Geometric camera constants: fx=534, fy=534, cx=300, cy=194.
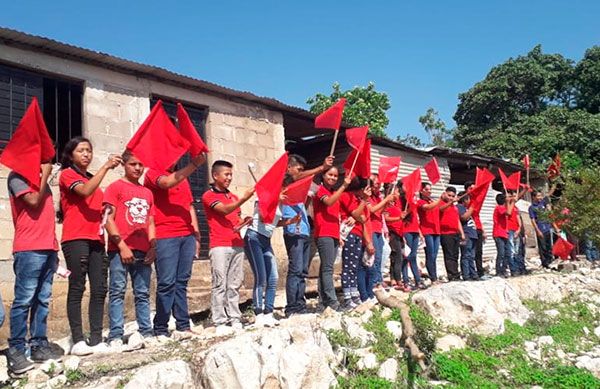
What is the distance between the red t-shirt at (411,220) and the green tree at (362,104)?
16.3 m

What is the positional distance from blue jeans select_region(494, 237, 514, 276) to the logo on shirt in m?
6.69

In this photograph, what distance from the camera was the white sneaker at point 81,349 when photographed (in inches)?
157

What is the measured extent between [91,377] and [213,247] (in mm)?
1662

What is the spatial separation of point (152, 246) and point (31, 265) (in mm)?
1003

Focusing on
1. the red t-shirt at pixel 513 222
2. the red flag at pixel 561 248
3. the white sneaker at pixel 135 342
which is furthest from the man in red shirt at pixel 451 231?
the white sneaker at pixel 135 342

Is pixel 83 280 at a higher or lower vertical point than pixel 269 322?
higher

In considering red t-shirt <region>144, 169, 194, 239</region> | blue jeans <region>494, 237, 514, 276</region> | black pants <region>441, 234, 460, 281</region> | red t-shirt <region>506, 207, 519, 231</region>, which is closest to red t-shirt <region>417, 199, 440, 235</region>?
black pants <region>441, 234, 460, 281</region>

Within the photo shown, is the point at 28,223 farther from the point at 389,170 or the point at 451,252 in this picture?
the point at 451,252

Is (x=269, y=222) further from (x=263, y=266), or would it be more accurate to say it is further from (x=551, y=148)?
(x=551, y=148)

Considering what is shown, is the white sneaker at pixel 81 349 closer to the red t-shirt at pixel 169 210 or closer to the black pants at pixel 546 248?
the red t-shirt at pixel 169 210

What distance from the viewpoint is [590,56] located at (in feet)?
76.7

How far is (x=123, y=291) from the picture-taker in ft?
14.1

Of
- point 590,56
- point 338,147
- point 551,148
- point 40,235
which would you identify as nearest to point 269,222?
point 40,235

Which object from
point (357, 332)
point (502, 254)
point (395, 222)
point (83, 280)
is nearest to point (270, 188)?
point (357, 332)
